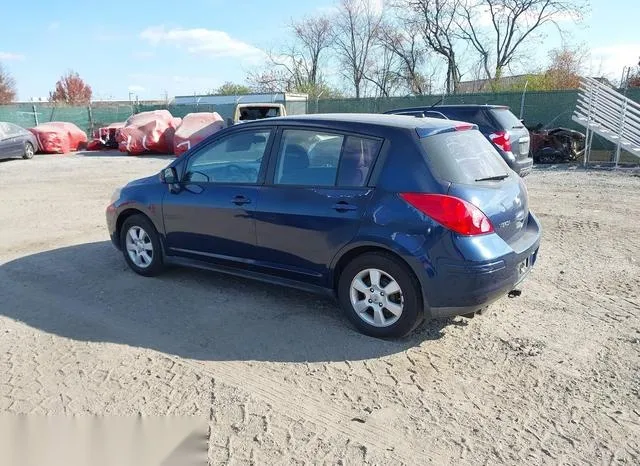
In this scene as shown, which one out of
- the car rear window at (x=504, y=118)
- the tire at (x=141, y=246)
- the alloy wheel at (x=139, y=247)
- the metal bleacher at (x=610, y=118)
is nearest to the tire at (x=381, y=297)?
the tire at (x=141, y=246)

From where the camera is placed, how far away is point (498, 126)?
34.9 ft

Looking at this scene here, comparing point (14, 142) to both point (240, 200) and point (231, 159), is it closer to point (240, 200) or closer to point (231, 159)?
point (231, 159)

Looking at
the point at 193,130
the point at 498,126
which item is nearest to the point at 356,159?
the point at 498,126

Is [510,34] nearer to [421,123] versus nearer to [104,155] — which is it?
[104,155]

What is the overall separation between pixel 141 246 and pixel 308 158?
227cm

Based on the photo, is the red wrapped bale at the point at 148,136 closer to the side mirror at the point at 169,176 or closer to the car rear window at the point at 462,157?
the side mirror at the point at 169,176

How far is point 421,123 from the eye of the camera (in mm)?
4133

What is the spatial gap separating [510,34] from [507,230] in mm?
36906

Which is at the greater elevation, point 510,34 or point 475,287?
point 510,34

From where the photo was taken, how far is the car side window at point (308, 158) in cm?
415

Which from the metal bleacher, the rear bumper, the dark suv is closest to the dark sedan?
the dark suv

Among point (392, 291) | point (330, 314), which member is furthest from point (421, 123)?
point (330, 314)

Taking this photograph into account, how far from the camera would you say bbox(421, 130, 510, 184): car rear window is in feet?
12.5

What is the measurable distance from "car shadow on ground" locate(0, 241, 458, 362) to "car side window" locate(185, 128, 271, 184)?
3.62 feet
